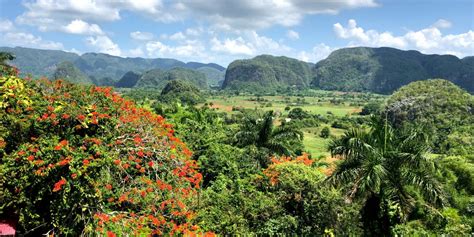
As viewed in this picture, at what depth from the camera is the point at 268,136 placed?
2036cm

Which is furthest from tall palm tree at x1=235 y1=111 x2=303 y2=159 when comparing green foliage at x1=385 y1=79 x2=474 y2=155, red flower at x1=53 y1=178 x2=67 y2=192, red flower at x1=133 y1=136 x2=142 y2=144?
green foliage at x1=385 y1=79 x2=474 y2=155

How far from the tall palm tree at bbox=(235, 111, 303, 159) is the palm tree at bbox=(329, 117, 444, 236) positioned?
29.1 feet

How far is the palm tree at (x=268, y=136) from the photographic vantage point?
20156 millimetres

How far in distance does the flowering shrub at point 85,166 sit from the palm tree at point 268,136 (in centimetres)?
939

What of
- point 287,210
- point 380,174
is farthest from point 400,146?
point 287,210

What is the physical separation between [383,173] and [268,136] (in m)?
10.3

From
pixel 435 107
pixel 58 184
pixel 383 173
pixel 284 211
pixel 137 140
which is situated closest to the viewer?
pixel 58 184

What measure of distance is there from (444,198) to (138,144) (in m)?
8.18

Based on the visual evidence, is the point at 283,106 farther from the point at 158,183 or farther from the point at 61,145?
the point at 61,145

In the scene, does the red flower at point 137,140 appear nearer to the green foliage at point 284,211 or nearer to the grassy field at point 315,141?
the green foliage at point 284,211

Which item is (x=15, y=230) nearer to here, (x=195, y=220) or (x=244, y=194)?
(x=195, y=220)

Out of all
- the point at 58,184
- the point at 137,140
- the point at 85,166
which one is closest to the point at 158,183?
the point at 137,140

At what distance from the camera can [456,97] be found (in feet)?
218

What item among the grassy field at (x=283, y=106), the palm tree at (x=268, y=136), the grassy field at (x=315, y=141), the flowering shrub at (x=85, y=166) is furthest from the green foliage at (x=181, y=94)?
the flowering shrub at (x=85, y=166)
